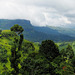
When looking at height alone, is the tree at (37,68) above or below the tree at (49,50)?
below

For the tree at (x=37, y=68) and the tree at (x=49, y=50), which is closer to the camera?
the tree at (x=37, y=68)

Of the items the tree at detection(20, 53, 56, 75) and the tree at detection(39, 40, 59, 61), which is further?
the tree at detection(39, 40, 59, 61)

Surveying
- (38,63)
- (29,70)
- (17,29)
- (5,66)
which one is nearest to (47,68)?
(38,63)

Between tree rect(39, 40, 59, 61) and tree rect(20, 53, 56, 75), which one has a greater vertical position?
tree rect(39, 40, 59, 61)

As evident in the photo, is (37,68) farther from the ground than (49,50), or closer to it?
closer to it

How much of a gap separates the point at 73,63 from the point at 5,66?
7342 cm

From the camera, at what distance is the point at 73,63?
54.9m

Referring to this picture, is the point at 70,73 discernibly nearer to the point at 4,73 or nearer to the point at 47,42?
the point at 47,42

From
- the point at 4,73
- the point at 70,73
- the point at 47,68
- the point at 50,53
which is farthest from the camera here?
the point at 4,73

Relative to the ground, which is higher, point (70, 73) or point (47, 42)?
point (47, 42)

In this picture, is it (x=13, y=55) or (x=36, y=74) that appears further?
(x=13, y=55)

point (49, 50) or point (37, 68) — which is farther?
point (49, 50)

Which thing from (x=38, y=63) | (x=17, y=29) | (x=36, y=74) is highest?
(x=17, y=29)

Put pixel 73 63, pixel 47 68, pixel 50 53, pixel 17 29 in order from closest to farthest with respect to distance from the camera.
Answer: pixel 47 68 < pixel 73 63 < pixel 50 53 < pixel 17 29
